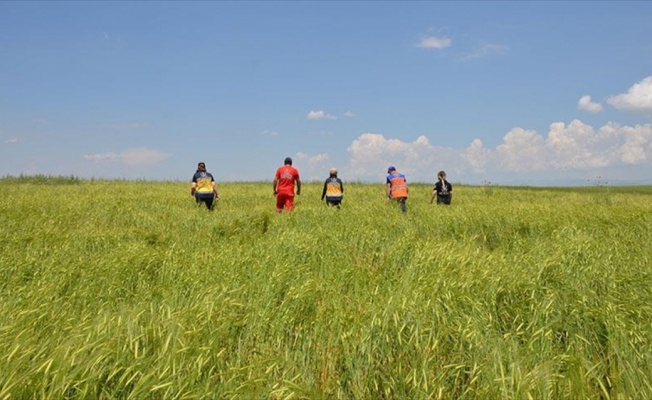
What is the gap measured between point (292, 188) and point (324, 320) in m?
9.04

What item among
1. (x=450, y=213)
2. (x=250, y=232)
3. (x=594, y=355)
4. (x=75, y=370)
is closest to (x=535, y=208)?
(x=450, y=213)

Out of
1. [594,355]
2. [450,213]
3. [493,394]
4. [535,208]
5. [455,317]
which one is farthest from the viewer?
[535,208]

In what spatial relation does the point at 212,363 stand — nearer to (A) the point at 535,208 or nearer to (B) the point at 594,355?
(B) the point at 594,355

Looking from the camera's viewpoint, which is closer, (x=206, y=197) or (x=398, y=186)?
(x=206, y=197)

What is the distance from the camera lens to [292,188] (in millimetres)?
12516

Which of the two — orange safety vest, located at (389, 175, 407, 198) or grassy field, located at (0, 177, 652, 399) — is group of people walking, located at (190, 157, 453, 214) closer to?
orange safety vest, located at (389, 175, 407, 198)

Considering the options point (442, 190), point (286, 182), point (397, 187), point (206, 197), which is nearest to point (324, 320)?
point (286, 182)

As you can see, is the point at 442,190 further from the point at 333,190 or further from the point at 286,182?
the point at 286,182

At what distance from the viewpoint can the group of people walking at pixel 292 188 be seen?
12445 millimetres

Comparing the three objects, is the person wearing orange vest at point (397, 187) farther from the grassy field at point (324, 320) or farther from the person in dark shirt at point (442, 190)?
the grassy field at point (324, 320)

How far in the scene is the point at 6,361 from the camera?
254cm

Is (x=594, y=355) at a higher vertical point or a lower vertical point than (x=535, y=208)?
lower

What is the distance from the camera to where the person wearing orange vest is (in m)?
14.2

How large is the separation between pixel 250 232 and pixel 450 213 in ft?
17.2
